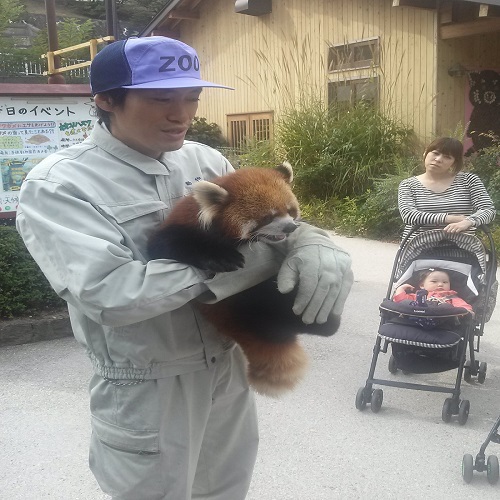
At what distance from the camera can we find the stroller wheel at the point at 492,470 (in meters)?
3.36

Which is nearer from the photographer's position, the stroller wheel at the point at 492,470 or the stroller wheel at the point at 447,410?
the stroller wheel at the point at 492,470

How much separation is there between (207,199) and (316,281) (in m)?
0.46

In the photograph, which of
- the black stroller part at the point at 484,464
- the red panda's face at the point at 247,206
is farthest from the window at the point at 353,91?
the red panda's face at the point at 247,206

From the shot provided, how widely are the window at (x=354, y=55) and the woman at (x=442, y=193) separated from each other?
23.7 ft

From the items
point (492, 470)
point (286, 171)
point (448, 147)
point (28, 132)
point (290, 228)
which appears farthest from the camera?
point (28, 132)

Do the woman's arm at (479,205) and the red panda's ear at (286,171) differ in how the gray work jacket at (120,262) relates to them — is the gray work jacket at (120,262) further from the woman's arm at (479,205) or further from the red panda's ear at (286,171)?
the woman's arm at (479,205)

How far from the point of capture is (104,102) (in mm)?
1948

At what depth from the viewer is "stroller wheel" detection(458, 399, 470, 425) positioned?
13.2 feet

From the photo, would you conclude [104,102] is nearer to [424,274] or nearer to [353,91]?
[424,274]

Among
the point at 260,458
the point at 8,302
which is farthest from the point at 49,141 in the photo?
the point at 260,458

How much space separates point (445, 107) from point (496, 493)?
903 centimetres

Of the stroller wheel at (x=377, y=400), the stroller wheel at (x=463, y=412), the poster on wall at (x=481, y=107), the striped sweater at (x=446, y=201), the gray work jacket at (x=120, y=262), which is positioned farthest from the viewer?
the poster on wall at (x=481, y=107)

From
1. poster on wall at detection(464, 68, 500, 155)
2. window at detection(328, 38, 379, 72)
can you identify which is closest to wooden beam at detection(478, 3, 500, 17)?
poster on wall at detection(464, 68, 500, 155)

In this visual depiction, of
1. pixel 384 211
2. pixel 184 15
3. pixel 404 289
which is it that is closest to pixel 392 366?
pixel 404 289
